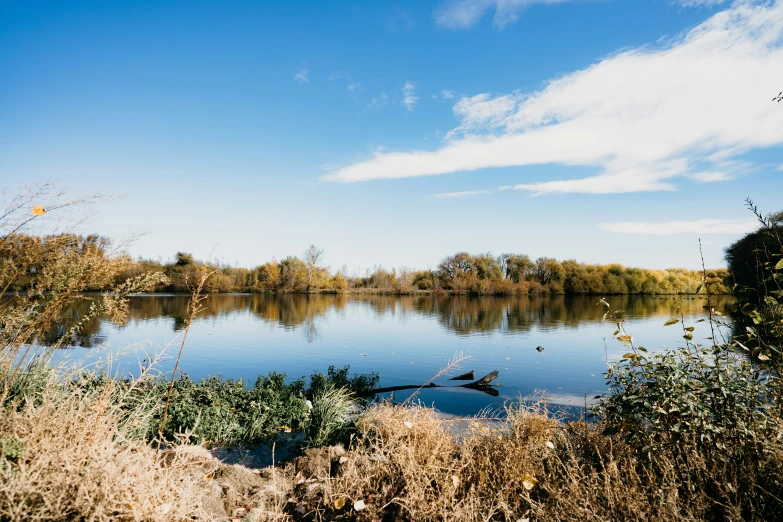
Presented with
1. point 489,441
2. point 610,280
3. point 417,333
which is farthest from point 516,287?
point 489,441

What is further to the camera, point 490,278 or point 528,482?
point 490,278

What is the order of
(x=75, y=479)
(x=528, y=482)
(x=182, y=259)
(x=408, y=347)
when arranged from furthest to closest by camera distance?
(x=182, y=259)
(x=408, y=347)
(x=528, y=482)
(x=75, y=479)

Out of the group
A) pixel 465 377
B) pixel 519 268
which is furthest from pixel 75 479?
pixel 519 268

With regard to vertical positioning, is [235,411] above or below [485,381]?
above

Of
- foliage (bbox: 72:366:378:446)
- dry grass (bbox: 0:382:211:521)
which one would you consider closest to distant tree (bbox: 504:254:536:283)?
foliage (bbox: 72:366:378:446)

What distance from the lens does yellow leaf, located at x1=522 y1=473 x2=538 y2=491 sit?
13.6 ft

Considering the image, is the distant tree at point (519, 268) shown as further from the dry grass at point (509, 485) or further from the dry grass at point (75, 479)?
the dry grass at point (75, 479)

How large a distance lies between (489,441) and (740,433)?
8.19 feet

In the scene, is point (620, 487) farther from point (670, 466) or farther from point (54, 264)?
point (54, 264)

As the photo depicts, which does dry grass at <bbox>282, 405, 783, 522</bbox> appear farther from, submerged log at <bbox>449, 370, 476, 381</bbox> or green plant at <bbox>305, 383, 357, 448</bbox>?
submerged log at <bbox>449, 370, 476, 381</bbox>

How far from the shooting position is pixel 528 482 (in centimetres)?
418

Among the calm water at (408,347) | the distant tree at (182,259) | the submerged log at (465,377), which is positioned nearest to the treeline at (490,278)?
the distant tree at (182,259)

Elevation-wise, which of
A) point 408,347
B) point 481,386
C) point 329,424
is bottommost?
point 481,386

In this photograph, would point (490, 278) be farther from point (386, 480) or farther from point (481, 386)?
point (386, 480)
